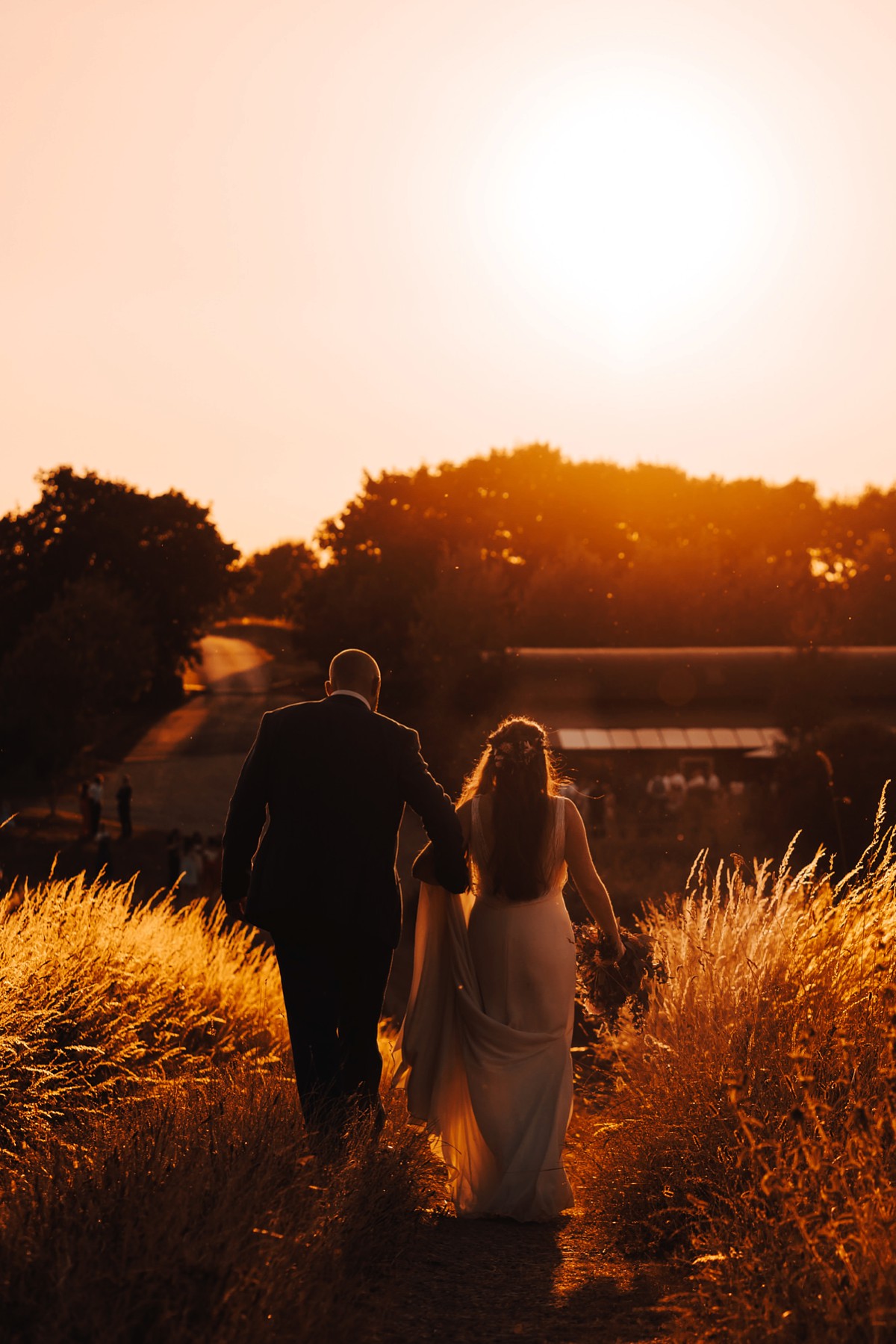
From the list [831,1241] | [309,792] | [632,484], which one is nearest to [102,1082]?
[309,792]

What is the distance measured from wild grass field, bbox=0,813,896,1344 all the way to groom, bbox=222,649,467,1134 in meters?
0.32

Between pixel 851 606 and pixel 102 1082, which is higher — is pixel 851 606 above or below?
above

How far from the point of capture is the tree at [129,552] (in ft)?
176

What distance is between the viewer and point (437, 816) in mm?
5816

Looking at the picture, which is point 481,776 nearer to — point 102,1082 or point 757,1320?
point 102,1082

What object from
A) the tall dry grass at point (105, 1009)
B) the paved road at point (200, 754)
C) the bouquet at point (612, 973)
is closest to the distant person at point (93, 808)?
the paved road at point (200, 754)

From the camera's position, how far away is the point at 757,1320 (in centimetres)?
345

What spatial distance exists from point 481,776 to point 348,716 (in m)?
0.73

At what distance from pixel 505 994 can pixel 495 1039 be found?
19 centimetres

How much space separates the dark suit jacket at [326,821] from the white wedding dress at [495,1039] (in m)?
0.53

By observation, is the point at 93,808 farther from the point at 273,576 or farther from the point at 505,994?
the point at 273,576

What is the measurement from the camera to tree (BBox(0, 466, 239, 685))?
53.8 m

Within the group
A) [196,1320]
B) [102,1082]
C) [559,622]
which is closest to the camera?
[196,1320]

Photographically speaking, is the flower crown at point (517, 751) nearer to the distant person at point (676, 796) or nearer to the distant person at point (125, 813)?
the distant person at point (676, 796)
